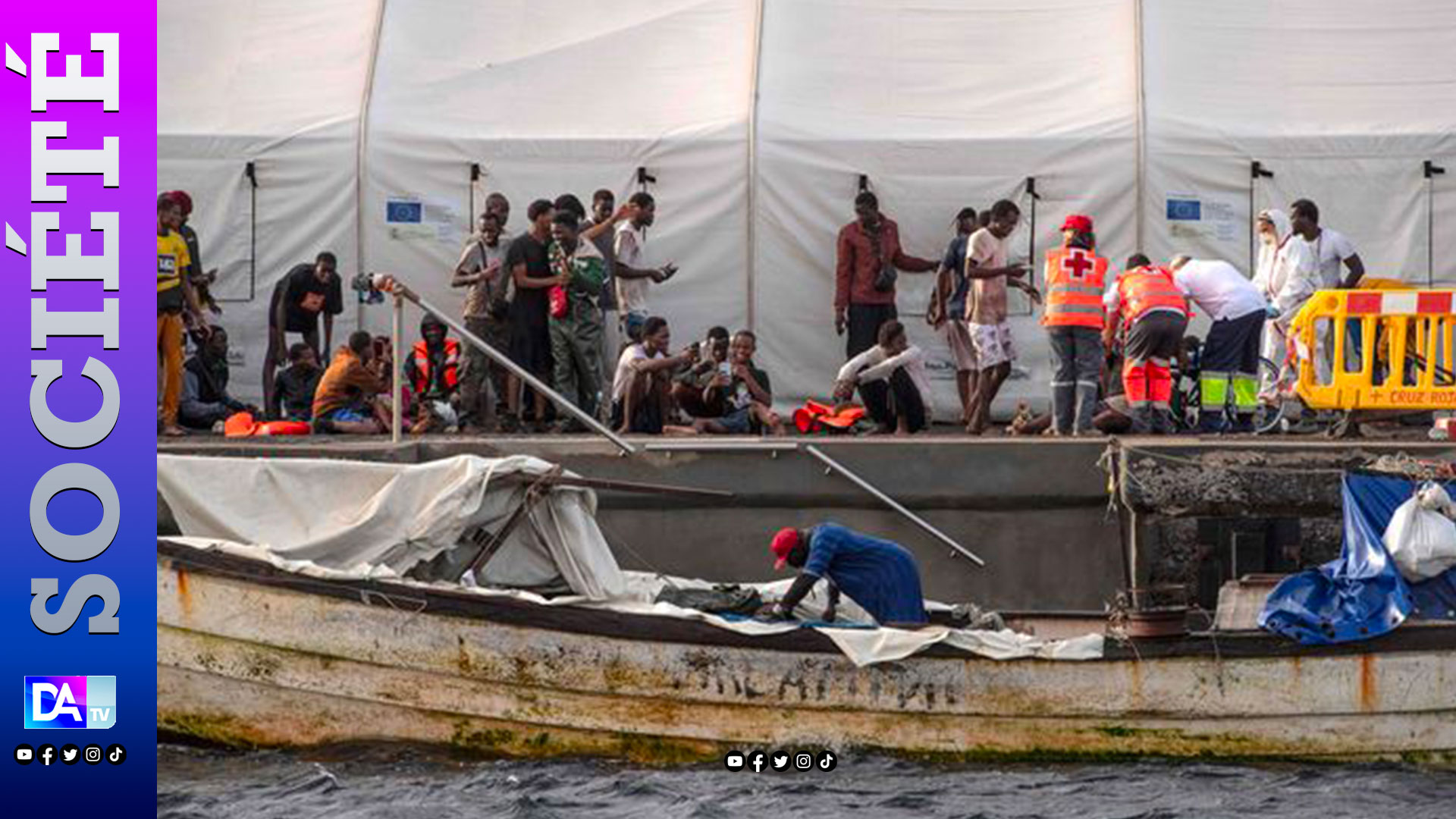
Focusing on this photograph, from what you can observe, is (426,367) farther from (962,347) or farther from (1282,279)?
(1282,279)

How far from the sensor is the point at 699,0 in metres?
27.1

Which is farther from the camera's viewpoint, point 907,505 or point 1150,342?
point 1150,342

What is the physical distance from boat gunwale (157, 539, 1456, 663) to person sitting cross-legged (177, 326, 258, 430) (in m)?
6.59

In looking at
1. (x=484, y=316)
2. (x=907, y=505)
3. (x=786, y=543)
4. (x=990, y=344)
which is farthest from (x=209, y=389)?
(x=786, y=543)

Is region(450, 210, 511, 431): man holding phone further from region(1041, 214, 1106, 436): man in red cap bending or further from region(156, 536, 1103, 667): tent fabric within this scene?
region(156, 536, 1103, 667): tent fabric

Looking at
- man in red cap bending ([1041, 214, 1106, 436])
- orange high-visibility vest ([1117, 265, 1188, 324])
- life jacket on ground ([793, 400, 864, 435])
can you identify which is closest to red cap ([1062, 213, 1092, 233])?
man in red cap bending ([1041, 214, 1106, 436])

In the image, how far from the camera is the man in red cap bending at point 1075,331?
2206 cm

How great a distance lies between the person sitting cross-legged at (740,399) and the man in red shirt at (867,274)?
1371 mm

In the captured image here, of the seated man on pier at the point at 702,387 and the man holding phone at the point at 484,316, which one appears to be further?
the man holding phone at the point at 484,316

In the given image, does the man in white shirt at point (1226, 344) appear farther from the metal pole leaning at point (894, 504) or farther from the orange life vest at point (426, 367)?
the orange life vest at point (426, 367)

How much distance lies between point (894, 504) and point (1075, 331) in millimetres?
2350

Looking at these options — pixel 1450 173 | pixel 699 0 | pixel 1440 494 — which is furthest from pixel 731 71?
pixel 1440 494

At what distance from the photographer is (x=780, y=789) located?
16906 mm

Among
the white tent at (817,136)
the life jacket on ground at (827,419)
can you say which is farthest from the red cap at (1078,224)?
the white tent at (817,136)
